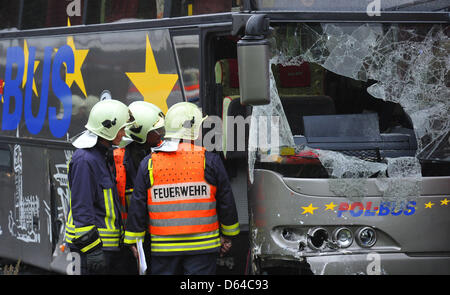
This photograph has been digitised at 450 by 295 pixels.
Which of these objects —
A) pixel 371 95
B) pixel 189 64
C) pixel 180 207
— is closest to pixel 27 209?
pixel 189 64

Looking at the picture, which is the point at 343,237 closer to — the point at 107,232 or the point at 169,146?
the point at 169,146

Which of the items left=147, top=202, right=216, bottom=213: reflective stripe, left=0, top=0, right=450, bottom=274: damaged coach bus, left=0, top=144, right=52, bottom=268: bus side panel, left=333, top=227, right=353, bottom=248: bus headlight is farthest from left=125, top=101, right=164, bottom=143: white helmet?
left=0, top=144, right=52, bottom=268: bus side panel

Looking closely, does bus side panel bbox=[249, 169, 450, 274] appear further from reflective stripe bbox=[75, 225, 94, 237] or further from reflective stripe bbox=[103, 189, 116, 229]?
reflective stripe bbox=[75, 225, 94, 237]

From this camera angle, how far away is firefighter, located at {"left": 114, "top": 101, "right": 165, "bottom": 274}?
5.51 m

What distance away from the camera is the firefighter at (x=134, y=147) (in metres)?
5.51

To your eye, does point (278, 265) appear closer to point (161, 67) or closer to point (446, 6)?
point (161, 67)

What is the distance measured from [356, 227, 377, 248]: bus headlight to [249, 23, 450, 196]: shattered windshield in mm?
278

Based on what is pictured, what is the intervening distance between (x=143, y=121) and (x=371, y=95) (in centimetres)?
178

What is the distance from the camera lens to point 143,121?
18.1ft

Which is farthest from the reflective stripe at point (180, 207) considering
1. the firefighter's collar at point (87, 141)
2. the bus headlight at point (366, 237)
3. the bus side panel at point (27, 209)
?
the bus side panel at point (27, 209)

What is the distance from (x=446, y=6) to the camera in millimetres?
5391
